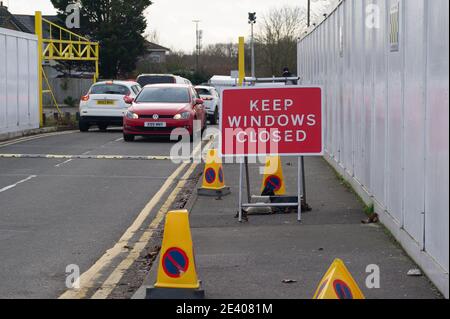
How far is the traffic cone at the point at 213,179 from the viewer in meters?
12.7

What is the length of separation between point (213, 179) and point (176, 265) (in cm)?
610

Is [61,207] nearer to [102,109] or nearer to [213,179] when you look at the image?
[213,179]

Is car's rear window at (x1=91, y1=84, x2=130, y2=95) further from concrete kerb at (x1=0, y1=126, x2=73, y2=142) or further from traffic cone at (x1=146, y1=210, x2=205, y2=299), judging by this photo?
traffic cone at (x1=146, y1=210, x2=205, y2=299)

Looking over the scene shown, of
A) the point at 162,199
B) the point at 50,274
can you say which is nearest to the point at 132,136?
the point at 162,199

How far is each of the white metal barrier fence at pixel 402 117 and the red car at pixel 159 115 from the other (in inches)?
389

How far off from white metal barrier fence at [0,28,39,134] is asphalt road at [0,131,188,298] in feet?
10.2

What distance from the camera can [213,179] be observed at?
12.7 meters

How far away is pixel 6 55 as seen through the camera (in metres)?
24.4

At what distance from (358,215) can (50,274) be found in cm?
416

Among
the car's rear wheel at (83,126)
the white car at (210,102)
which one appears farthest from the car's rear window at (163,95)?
the white car at (210,102)

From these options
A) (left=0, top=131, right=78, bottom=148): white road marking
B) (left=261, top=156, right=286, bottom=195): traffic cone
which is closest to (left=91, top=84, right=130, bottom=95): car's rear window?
(left=0, top=131, right=78, bottom=148): white road marking

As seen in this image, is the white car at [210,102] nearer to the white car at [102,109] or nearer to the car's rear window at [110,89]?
the car's rear window at [110,89]

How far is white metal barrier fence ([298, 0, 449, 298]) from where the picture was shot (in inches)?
257
